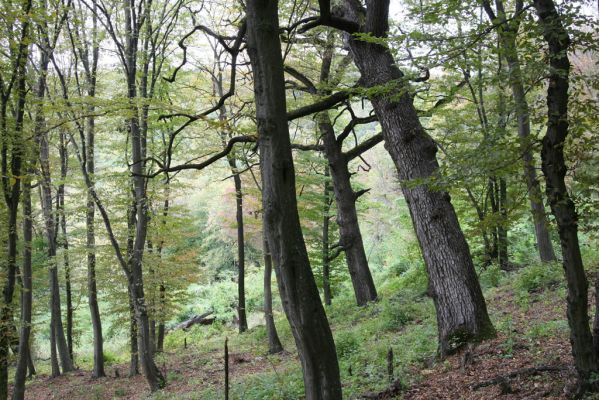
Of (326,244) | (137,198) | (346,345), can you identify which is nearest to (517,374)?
(346,345)

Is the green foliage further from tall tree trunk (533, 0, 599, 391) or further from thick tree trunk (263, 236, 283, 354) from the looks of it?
thick tree trunk (263, 236, 283, 354)

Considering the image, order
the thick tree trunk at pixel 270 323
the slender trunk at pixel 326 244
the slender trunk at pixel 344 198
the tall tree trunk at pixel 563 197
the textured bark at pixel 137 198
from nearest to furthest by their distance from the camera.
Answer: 1. the tall tree trunk at pixel 563 197
2. the textured bark at pixel 137 198
3. the thick tree trunk at pixel 270 323
4. the slender trunk at pixel 344 198
5. the slender trunk at pixel 326 244

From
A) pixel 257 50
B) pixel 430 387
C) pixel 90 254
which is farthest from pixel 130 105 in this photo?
pixel 90 254

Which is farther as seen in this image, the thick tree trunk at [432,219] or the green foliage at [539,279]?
the green foliage at [539,279]

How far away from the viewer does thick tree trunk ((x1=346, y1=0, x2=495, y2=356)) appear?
5938 millimetres

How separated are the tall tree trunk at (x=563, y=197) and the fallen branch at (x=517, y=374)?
36.8 inches

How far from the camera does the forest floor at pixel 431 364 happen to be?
4.56 meters

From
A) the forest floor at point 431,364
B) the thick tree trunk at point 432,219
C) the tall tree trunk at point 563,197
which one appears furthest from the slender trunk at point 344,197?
the tall tree trunk at point 563,197

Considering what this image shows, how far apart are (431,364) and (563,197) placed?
340cm

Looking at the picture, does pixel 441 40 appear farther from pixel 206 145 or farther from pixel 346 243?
pixel 206 145

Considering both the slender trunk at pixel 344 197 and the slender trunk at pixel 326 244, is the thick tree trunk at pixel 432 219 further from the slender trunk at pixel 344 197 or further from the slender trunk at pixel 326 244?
the slender trunk at pixel 326 244

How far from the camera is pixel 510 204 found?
4094 mm

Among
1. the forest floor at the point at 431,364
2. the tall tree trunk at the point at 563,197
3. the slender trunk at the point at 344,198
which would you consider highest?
the slender trunk at the point at 344,198

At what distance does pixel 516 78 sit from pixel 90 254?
46.8 ft
